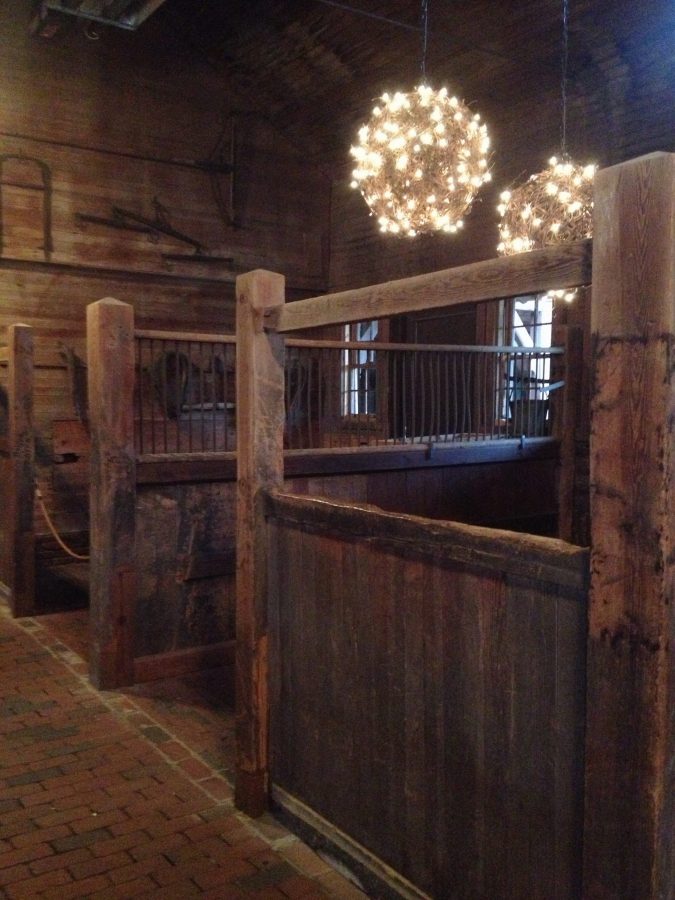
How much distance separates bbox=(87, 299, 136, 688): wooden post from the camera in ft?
14.6

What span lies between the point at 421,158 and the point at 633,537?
12.8 ft

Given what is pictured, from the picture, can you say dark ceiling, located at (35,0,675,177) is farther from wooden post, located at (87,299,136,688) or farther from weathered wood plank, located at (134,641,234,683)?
weathered wood plank, located at (134,641,234,683)

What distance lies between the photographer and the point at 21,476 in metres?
6.16

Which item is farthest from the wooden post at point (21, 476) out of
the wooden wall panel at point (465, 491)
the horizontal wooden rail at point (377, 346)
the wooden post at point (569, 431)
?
the wooden post at point (569, 431)

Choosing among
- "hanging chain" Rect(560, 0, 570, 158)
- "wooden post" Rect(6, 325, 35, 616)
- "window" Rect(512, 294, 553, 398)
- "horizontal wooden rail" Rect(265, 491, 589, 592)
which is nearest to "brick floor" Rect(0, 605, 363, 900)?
"horizontal wooden rail" Rect(265, 491, 589, 592)

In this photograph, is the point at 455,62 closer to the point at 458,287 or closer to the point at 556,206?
the point at 556,206

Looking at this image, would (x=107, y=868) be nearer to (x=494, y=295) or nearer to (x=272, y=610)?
(x=272, y=610)

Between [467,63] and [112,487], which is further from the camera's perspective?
[467,63]

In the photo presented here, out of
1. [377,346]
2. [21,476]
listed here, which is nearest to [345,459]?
[377,346]

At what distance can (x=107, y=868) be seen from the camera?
279 centimetres

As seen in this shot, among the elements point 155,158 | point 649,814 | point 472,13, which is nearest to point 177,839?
point 649,814

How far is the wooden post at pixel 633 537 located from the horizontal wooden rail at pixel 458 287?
157 millimetres

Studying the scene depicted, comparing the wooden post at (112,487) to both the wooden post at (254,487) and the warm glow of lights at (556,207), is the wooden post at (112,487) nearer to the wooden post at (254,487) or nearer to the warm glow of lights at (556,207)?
the wooden post at (254,487)

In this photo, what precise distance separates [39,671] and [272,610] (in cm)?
241
